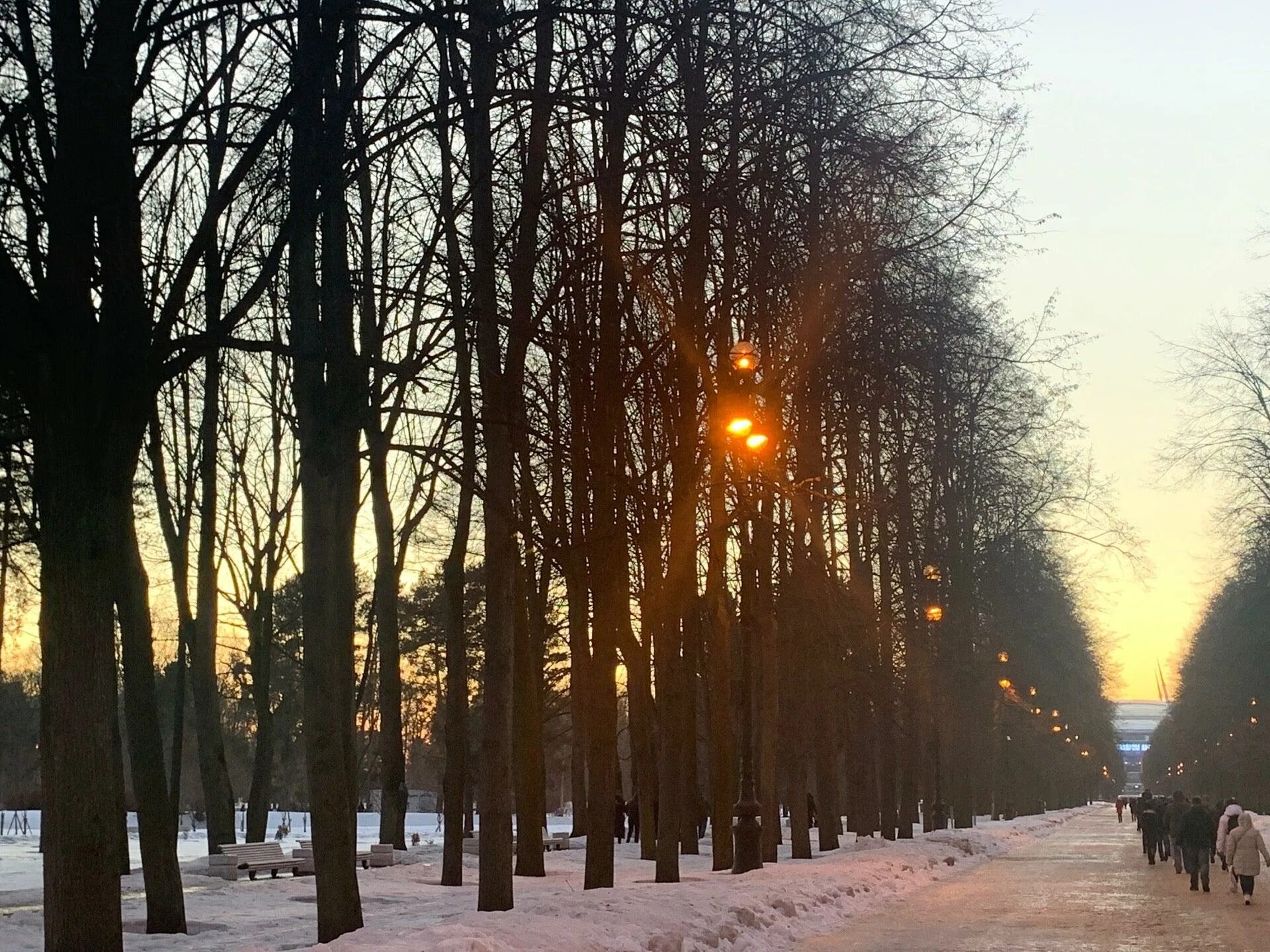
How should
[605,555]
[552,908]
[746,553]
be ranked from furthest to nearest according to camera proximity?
[746,553]
[605,555]
[552,908]

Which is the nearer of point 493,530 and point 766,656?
point 493,530

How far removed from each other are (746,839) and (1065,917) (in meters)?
5.41

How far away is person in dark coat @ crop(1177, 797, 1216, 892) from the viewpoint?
28.9 metres

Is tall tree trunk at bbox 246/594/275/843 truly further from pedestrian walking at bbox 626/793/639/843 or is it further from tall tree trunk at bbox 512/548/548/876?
pedestrian walking at bbox 626/793/639/843

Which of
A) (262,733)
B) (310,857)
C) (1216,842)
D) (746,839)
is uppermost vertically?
(262,733)

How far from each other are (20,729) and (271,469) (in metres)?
57.1

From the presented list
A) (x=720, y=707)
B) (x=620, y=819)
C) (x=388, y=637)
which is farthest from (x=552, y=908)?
(x=620, y=819)

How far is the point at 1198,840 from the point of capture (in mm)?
29000

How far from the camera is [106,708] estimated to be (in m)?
11.9

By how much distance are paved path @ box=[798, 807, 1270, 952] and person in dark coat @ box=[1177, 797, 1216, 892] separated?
0.41 m

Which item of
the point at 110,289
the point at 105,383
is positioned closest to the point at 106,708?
the point at 105,383

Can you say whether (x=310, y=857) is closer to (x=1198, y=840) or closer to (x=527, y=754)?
(x=527, y=754)

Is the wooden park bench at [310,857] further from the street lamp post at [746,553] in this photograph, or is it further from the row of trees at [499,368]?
the street lamp post at [746,553]

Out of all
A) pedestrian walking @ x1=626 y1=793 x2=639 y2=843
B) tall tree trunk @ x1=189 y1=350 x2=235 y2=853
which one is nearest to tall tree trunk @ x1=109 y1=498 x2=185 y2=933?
tall tree trunk @ x1=189 y1=350 x2=235 y2=853
